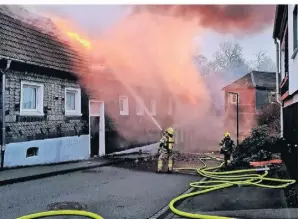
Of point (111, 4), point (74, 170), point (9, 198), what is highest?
point (111, 4)

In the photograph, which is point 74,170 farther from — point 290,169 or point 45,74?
point 290,169

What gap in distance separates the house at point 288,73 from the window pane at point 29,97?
2.35 meters

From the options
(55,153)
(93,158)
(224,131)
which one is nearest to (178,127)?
(224,131)

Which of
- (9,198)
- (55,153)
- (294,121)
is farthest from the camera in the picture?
(55,153)

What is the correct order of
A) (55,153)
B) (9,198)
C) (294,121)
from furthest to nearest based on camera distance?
(55,153) < (9,198) < (294,121)

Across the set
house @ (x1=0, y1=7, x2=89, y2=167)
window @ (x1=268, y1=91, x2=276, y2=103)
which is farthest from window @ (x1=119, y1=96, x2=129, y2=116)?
window @ (x1=268, y1=91, x2=276, y2=103)

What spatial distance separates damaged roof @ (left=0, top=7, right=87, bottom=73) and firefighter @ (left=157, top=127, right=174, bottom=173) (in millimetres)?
1068

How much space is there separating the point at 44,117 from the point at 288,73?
2.43 meters

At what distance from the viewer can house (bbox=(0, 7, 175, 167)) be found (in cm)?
382

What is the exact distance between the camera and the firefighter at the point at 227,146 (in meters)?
3.63

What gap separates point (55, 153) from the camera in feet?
12.9

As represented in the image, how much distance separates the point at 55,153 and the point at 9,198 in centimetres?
59

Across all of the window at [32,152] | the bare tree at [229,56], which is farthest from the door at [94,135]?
the bare tree at [229,56]

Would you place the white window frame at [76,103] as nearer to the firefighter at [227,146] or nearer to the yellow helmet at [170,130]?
the yellow helmet at [170,130]
